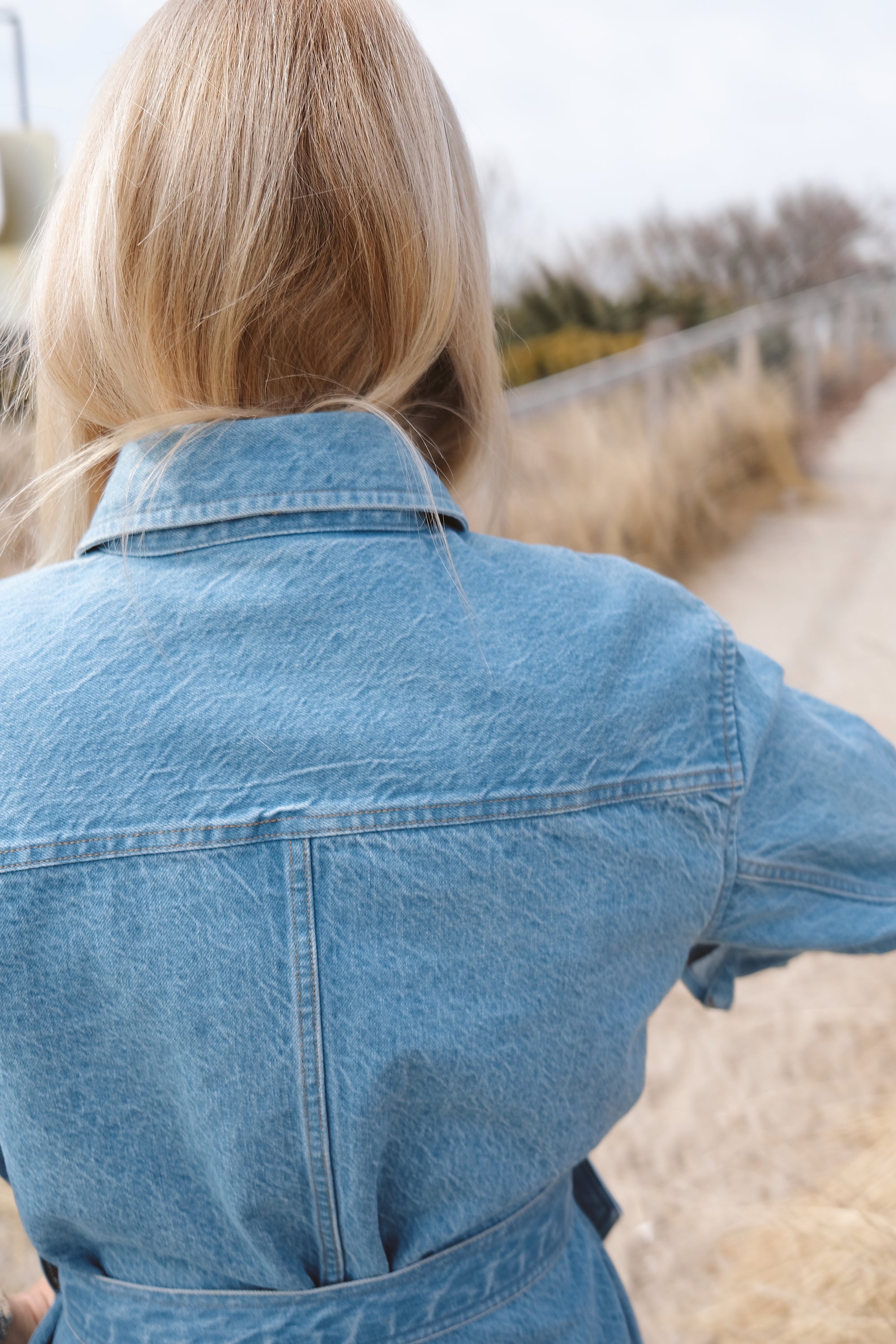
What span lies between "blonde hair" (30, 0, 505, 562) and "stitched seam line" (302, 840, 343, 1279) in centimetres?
22

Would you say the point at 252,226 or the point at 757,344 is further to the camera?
the point at 757,344

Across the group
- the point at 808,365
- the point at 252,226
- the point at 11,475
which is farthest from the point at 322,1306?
the point at 808,365

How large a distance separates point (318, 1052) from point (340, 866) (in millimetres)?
90

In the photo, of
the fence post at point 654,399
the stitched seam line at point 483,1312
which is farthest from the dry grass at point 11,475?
the fence post at point 654,399

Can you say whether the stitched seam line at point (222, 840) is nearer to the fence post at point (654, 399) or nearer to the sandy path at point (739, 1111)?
the sandy path at point (739, 1111)

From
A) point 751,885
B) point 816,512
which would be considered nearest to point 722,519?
point 816,512

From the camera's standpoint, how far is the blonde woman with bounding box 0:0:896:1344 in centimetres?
46

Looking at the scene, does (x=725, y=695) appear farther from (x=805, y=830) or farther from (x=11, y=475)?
(x=11, y=475)

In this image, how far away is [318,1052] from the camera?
473 millimetres

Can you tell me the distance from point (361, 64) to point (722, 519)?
117 inches

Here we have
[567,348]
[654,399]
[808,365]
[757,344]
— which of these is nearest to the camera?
[808,365]

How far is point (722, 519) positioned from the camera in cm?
332

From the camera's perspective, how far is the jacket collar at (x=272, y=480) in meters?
0.49

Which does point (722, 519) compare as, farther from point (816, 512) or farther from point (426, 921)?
point (426, 921)
